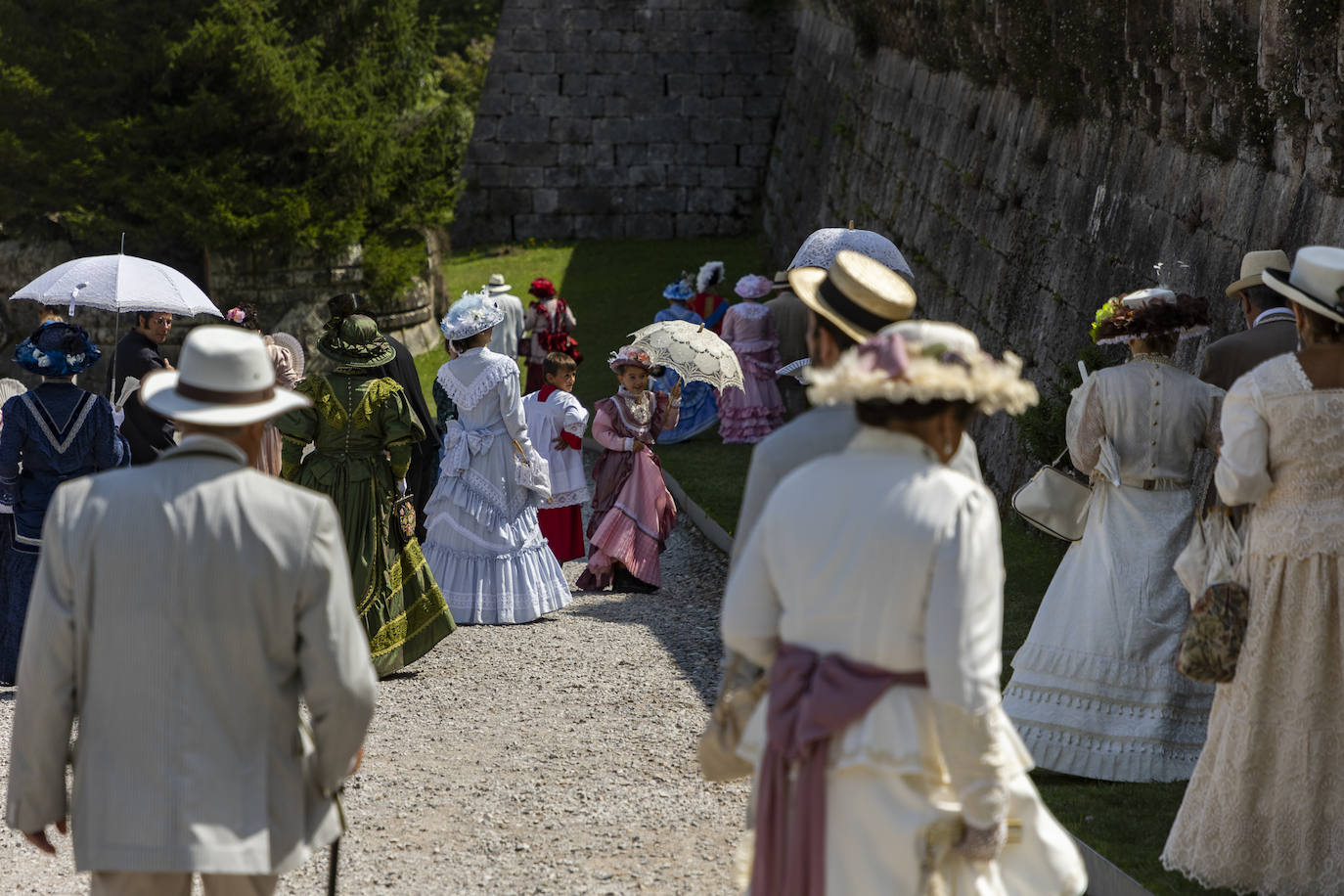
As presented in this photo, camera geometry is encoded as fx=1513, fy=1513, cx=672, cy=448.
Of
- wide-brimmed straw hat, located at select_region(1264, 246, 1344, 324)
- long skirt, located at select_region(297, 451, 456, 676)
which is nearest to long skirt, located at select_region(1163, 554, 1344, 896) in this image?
wide-brimmed straw hat, located at select_region(1264, 246, 1344, 324)

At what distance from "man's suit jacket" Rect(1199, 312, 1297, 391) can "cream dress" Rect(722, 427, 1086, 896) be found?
9.83ft

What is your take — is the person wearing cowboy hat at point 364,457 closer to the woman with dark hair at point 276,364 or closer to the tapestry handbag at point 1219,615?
the woman with dark hair at point 276,364

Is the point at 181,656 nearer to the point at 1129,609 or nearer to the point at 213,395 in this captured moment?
the point at 213,395

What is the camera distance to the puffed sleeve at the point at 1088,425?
5.43 m

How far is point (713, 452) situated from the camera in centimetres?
1372

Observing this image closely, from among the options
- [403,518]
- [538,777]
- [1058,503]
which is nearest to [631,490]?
[403,518]

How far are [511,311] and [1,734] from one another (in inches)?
361

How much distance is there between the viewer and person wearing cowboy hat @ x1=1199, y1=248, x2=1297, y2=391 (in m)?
5.45

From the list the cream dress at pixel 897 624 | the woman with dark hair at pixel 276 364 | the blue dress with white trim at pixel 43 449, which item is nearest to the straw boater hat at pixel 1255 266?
the cream dress at pixel 897 624

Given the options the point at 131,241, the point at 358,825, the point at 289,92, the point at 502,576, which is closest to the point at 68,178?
the point at 131,241

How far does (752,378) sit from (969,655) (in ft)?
36.7

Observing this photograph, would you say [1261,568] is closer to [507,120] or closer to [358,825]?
[358,825]

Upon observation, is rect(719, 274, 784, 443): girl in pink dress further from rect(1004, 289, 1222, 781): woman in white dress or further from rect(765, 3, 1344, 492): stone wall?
rect(1004, 289, 1222, 781): woman in white dress

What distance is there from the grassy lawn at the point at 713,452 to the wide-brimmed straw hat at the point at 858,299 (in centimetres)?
212
